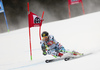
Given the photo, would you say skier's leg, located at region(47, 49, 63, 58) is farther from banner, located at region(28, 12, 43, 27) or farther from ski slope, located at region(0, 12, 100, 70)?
banner, located at region(28, 12, 43, 27)

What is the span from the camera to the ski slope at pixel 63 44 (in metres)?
4.04

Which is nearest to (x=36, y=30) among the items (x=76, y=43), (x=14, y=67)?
(x=76, y=43)

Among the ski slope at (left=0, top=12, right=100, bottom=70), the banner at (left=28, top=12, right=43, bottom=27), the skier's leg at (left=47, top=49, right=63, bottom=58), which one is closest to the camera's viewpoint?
the ski slope at (left=0, top=12, right=100, bottom=70)

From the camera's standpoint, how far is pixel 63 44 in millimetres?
5961

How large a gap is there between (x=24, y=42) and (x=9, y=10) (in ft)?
31.9

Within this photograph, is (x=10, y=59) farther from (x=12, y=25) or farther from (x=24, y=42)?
(x=12, y=25)

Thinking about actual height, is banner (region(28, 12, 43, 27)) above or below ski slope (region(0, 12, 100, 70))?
above

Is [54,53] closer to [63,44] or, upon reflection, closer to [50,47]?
[50,47]

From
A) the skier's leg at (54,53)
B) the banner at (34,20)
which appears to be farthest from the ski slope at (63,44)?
the banner at (34,20)

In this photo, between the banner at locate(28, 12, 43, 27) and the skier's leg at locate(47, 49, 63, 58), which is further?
the banner at locate(28, 12, 43, 27)

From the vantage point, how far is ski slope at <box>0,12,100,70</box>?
13.3 feet

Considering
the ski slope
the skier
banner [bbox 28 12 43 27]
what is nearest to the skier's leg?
the skier

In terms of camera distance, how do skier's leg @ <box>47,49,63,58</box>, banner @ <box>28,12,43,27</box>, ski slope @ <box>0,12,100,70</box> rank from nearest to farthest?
ski slope @ <box>0,12,100,70</box>, skier's leg @ <box>47,49,63,58</box>, banner @ <box>28,12,43,27</box>

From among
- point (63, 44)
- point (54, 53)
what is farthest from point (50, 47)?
point (63, 44)
